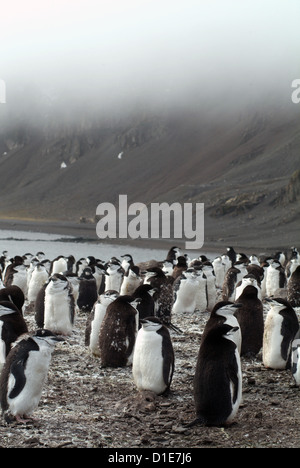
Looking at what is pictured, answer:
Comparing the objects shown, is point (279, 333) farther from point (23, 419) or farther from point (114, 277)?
point (114, 277)

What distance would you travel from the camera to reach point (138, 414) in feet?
20.5

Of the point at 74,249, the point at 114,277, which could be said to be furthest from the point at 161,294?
the point at 74,249

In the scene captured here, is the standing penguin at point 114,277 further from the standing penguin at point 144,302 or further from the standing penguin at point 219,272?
the standing penguin at point 144,302

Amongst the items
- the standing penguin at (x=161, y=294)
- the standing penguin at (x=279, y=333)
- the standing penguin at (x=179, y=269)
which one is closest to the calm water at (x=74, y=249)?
the standing penguin at (x=179, y=269)

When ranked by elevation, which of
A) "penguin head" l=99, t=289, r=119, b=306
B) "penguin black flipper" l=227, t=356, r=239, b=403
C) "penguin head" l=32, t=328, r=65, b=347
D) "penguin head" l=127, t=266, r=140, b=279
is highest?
"penguin head" l=127, t=266, r=140, b=279

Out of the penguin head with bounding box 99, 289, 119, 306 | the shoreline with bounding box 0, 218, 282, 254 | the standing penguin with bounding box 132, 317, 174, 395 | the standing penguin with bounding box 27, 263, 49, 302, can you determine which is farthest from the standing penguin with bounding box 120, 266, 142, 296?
the shoreline with bounding box 0, 218, 282, 254

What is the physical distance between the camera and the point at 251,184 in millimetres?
63094

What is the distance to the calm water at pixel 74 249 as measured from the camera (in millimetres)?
39062

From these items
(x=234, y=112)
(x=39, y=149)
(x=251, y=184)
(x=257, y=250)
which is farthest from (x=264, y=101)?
(x=257, y=250)

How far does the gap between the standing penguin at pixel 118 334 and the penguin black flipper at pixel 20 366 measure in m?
2.24

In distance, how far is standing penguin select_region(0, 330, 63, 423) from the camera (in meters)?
5.74

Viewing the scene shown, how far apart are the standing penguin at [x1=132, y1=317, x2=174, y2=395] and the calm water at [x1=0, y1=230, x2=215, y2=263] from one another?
1157 inches

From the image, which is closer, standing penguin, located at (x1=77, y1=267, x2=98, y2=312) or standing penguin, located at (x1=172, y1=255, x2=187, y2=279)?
standing penguin, located at (x1=77, y1=267, x2=98, y2=312)

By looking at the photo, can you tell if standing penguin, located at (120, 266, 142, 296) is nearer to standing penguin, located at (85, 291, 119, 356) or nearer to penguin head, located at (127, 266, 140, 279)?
penguin head, located at (127, 266, 140, 279)
